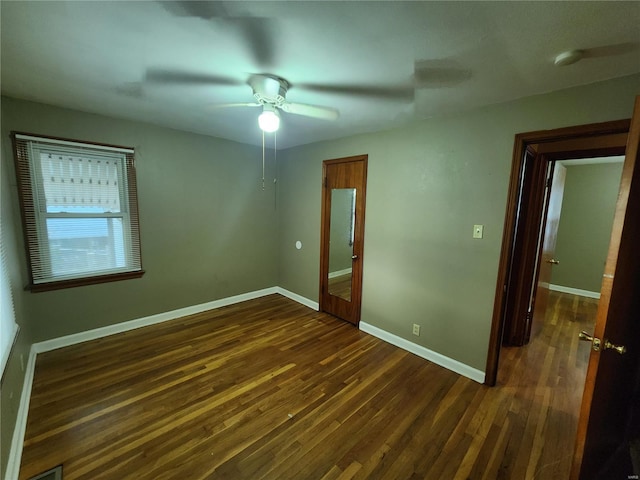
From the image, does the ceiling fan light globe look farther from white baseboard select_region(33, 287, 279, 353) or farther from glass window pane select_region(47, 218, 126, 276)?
white baseboard select_region(33, 287, 279, 353)

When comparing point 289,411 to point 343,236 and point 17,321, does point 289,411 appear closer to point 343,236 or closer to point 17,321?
point 343,236

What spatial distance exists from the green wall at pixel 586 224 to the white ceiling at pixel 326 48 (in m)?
4.05

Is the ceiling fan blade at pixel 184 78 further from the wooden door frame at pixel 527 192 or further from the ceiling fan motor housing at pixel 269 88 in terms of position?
the wooden door frame at pixel 527 192

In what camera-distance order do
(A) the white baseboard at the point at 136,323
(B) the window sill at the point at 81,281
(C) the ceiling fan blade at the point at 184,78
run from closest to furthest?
(C) the ceiling fan blade at the point at 184,78 < (B) the window sill at the point at 81,281 < (A) the white baseboard at the point at 136,323

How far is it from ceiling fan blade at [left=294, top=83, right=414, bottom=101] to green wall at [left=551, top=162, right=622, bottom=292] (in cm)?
451

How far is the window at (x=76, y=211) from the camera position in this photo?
7.72 ft

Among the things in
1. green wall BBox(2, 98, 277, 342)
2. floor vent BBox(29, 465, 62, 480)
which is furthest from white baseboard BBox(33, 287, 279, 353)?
floor vent BBox(29, 465, 62, 480)

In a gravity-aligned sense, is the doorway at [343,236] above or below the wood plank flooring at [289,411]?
above

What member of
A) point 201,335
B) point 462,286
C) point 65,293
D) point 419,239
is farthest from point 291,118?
point 65,293

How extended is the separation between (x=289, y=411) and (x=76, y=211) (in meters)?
2.74

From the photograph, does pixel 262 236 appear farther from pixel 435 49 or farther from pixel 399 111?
pixel 435 49

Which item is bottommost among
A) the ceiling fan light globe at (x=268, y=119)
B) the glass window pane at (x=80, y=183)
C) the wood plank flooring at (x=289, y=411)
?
the wood plank flooring at (x=289, y=411)

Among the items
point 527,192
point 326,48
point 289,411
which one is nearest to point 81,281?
point 289,411

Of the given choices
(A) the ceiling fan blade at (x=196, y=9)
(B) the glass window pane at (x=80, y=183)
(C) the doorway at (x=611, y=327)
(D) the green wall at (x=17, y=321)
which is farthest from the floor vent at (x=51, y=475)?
(C) the doorway at (x=611, y=327)
